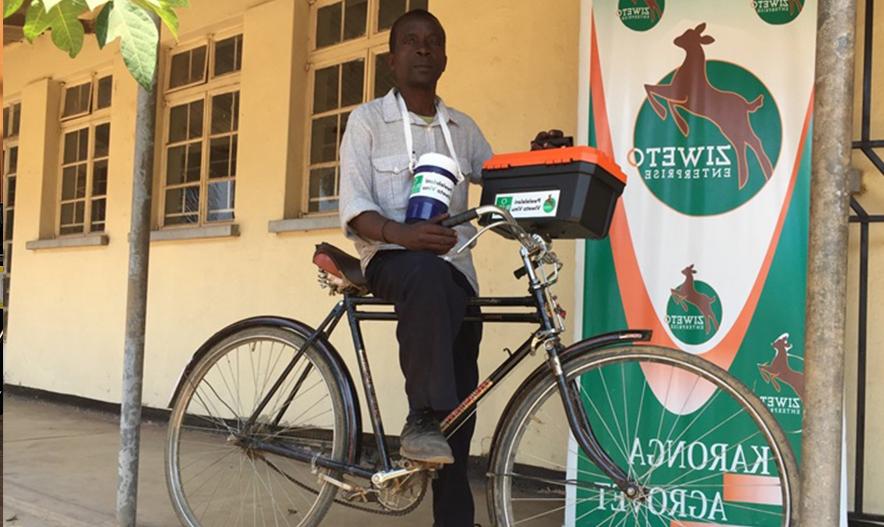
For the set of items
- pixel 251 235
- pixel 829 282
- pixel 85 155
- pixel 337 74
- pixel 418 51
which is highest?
pixel 337 74

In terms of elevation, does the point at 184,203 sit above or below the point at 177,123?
below

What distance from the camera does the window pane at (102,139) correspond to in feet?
25.3

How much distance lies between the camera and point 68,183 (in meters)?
8.22

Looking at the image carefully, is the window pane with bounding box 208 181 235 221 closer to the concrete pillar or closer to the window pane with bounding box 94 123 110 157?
the window pane with bounding box 94 123 110 157

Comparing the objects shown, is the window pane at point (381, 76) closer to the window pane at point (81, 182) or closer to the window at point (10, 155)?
the window pane at point (81, 182)

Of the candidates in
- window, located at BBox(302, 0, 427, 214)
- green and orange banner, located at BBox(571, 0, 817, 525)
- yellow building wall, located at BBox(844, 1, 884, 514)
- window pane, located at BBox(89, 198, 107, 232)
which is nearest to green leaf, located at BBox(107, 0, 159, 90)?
green and orange banner, located at BBox(571, 0, 817, 525)

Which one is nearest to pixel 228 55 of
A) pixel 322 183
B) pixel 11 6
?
pixel 322 183

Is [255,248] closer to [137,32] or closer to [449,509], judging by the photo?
[449,509]

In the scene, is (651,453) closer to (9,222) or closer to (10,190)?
(9,222)

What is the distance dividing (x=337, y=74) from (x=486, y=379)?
144 inches

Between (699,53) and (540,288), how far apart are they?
1.33m

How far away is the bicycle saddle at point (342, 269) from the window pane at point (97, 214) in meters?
5.48

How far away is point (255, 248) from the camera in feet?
19.4

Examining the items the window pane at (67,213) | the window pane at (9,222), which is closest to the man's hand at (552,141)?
the window pane at (67,213)
